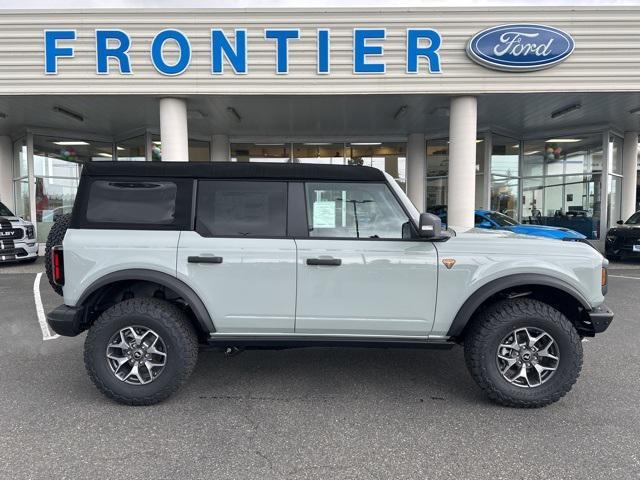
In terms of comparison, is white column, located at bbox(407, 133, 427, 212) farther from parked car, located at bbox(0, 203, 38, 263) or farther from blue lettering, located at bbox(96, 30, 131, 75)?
parked car, located at bbox(0, 203, 38, 263)

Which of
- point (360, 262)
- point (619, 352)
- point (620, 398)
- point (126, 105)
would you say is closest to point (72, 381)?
point (360, 262)

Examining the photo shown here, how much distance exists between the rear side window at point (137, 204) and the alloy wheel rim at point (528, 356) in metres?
2.69

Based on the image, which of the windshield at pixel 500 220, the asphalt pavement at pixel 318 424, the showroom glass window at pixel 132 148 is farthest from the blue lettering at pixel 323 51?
the showroom glass window at pixel 132 148

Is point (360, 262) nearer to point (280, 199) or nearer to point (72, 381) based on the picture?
point (280, 199)

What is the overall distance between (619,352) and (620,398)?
4.27 feet

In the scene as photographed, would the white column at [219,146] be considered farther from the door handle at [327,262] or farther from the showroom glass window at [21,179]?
the door handle at [327,262]

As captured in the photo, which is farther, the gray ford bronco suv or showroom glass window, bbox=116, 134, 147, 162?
showroom glass window, bbox=116, 134, 147, 162

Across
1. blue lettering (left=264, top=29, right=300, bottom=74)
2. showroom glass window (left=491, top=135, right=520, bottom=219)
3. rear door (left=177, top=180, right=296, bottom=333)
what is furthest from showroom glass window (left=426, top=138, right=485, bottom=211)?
rear door (left=177, top=180, right=296, bottom=333)

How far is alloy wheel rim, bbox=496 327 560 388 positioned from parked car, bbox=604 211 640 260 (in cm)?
965

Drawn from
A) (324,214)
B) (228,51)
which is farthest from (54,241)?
(228,51)

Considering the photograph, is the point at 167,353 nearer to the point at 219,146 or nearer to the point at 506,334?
the point at 506,334

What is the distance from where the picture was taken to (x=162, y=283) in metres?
3.22

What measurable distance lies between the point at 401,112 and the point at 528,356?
30.4 feet

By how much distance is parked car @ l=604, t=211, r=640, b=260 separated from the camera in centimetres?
1062
